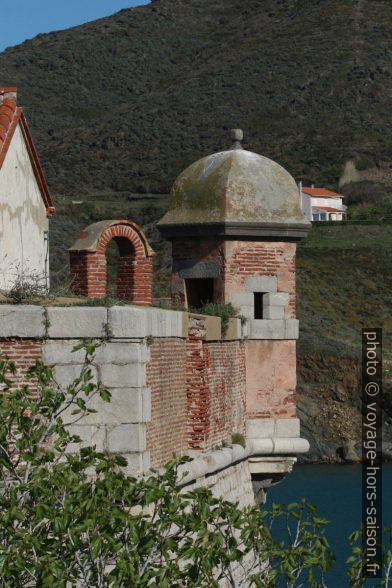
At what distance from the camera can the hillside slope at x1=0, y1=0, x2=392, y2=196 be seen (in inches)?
3851

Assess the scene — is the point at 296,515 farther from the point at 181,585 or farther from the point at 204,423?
the point at 204,423

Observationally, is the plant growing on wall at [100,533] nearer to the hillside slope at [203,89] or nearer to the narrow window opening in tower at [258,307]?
the narrow window opening in tower at [258,307]

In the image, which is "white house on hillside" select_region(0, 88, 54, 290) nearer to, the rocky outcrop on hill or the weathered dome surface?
the weathered dome surface

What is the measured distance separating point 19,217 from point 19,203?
16cm

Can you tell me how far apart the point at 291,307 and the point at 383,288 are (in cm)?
5270

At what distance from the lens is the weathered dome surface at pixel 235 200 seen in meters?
18.2

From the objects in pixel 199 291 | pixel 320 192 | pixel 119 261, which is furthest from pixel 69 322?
pixel 320 192

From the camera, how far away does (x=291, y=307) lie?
61.8 feet

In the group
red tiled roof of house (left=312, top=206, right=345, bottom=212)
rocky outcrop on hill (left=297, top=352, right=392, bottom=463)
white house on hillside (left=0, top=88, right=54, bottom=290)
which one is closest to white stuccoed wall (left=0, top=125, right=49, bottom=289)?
white house on hillside (left=0, top=88, right=54, bottom=290)

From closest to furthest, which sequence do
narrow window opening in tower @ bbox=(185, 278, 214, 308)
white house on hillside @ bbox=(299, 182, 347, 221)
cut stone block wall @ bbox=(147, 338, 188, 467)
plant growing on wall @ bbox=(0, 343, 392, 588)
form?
plant growing on wall @ bbox=(0, 343, 392, 588)
cut stone block wall @ bbox=(147, 338, 188, 467)
narrow window opening in tower @ bbox=(185, 278, 214, 308)
white house on hillside @ bbox=(299, 182, 347, 221)

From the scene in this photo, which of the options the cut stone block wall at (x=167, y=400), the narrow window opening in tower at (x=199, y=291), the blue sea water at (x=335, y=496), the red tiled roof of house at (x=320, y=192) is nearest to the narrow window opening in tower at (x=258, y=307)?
the narrow window opening in tower at (x=199, y=291)

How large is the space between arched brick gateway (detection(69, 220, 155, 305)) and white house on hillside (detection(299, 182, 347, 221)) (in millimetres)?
68448

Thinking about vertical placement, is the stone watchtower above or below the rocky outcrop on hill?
above

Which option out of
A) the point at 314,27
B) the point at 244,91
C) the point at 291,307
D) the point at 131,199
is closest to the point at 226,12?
the point at 314,27
